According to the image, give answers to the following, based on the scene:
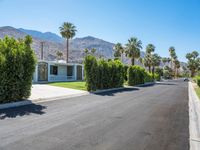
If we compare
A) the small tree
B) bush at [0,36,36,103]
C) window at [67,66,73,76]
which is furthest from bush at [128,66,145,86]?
the small tree

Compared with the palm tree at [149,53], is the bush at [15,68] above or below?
below

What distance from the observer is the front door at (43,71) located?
3622 cm

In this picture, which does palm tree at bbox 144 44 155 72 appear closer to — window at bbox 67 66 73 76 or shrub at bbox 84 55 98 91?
window at bbox 67 66 73 76

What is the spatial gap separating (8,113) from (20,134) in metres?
3.65

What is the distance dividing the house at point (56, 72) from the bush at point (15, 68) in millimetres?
20509

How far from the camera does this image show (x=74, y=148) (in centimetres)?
583

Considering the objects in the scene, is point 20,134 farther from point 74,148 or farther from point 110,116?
point 110,116

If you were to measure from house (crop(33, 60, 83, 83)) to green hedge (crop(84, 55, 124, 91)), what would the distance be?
13268mm

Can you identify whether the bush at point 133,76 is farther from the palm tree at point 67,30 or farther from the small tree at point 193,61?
the small tree at point 193,61

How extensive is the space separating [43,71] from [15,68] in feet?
80.8

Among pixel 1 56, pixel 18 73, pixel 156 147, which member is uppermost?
pixel 1 56

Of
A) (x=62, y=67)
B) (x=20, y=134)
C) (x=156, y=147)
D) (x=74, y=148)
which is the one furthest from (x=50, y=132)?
(x=62, y=67)

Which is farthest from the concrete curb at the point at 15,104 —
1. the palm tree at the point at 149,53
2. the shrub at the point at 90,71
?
the palm tree at the point at 149,53

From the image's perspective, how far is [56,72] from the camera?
4075 centimetres
